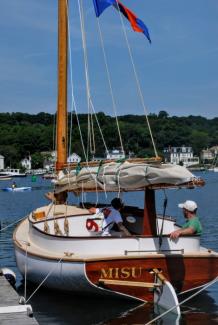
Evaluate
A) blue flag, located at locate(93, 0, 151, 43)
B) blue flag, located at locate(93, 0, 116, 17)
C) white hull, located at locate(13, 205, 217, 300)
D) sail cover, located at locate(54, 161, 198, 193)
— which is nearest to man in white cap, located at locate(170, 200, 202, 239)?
white hull, located at locate(13, 205, 217, 300)

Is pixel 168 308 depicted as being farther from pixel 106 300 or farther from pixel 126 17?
pixel 126 17

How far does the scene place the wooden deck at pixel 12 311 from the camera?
11305 mm

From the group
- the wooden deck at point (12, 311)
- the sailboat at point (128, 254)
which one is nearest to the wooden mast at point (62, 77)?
the sailboat at point (128, 254)

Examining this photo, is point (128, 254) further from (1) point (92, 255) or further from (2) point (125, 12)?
(2) point (125, 12)

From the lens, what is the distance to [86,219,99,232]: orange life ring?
16406mm

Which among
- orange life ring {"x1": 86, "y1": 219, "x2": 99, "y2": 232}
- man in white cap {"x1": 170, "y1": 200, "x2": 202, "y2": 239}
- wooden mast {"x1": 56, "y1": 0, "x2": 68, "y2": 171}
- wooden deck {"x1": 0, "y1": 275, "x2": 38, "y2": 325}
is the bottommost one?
wooden deck {"x1": 0, "y1": 275, "x2": 38, "y2": 325}

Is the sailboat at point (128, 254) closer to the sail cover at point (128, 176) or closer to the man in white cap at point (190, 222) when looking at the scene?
the sail cover at point (128, 176)

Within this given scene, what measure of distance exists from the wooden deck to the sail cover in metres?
3.29

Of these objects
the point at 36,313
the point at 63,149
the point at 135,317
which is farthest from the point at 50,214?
the point at 135,317

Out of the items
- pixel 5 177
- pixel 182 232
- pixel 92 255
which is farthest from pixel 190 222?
pixel 5 177

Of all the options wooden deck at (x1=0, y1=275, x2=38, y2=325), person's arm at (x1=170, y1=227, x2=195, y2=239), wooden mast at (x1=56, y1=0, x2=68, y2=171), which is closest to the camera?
wooden deck at (x1=0, y1=275, x2=38, y2=325)

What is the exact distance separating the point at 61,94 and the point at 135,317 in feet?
28.8

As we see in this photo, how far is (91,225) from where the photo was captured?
53.9 feet

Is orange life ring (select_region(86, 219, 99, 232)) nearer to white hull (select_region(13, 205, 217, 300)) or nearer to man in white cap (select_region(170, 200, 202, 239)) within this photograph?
white hull (select_region(13, 205, 217, 300))
